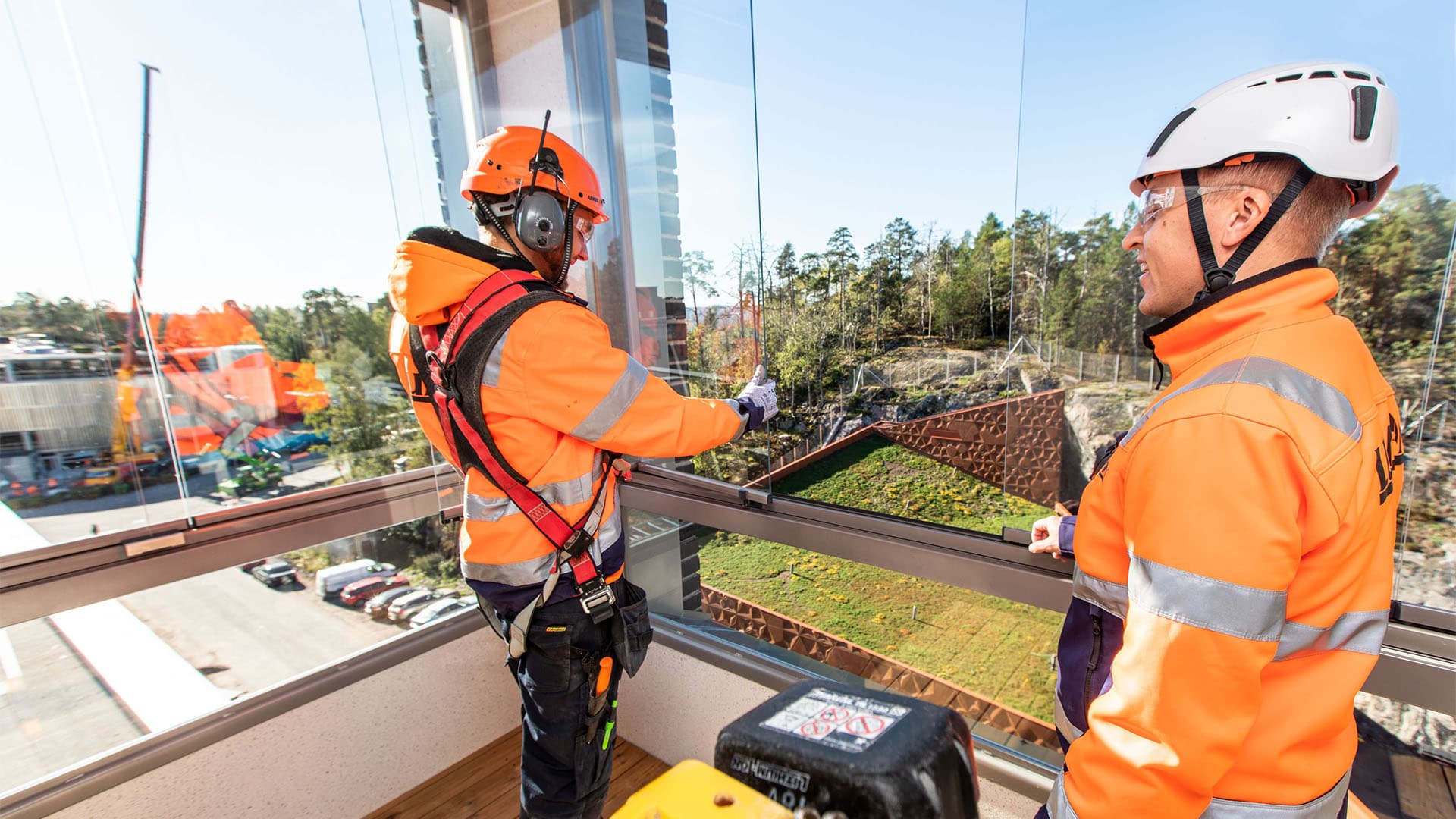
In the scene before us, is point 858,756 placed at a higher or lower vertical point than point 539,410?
lower

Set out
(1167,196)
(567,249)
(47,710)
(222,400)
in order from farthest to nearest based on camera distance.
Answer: (222,400) → (47,710) → (567,249) → (1167,196)

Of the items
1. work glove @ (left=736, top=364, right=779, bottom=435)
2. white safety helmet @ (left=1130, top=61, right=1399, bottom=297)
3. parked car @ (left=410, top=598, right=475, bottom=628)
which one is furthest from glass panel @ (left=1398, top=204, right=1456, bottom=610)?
parked car @ (left=410, top=598, right=475, bottom=628)

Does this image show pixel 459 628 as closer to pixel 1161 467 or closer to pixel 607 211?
pixel 607 211

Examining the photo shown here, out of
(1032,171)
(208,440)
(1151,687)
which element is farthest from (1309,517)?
(208,440)

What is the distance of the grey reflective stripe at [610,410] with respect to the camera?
1.29 meters

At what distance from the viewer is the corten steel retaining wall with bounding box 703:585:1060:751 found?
8.14 feet

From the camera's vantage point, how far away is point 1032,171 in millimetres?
1310

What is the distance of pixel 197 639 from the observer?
2000mm

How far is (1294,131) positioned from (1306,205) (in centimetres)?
9

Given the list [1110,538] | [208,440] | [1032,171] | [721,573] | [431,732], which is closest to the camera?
[1110,538]

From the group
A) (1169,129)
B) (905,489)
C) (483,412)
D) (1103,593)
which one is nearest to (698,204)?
(483,412)

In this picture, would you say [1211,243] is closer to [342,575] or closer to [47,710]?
[342,575]

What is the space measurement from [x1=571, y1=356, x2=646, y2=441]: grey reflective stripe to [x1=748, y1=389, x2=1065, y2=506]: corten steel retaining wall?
0.81m

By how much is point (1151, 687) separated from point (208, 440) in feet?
8.62
